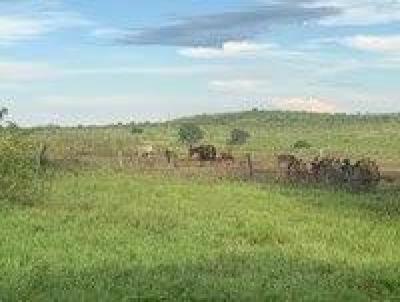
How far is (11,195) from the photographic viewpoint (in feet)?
101

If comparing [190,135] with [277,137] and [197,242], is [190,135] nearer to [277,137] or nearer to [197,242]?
[277,137]

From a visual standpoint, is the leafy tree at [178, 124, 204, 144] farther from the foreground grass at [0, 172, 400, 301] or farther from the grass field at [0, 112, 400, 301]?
the foreground grass at [0, 172, 400, 301]

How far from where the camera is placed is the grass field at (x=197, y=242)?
1655 centimetres

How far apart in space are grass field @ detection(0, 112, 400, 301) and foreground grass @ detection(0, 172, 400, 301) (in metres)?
0.03

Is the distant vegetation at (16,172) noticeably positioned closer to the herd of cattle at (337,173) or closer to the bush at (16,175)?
the bush at (16,175)

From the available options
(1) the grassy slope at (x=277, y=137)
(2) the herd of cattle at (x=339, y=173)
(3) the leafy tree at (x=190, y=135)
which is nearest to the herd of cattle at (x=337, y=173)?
(2) the herd of cattle at (x=339, y=173)

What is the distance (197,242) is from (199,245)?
46 centimetres

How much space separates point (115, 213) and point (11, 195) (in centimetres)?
440

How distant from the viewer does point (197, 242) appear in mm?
23031

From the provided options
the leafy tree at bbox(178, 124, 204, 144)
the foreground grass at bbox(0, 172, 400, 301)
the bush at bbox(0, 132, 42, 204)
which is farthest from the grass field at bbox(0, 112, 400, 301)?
the leafy tree at bbox(178, 124, 204, 144)

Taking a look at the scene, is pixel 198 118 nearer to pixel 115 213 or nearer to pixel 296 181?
pixel 296 181

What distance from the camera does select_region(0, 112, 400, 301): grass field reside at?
54.3ft

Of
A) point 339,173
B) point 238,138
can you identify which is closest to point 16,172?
point 339,173

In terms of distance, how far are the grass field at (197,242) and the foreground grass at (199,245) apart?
33 millimetres
